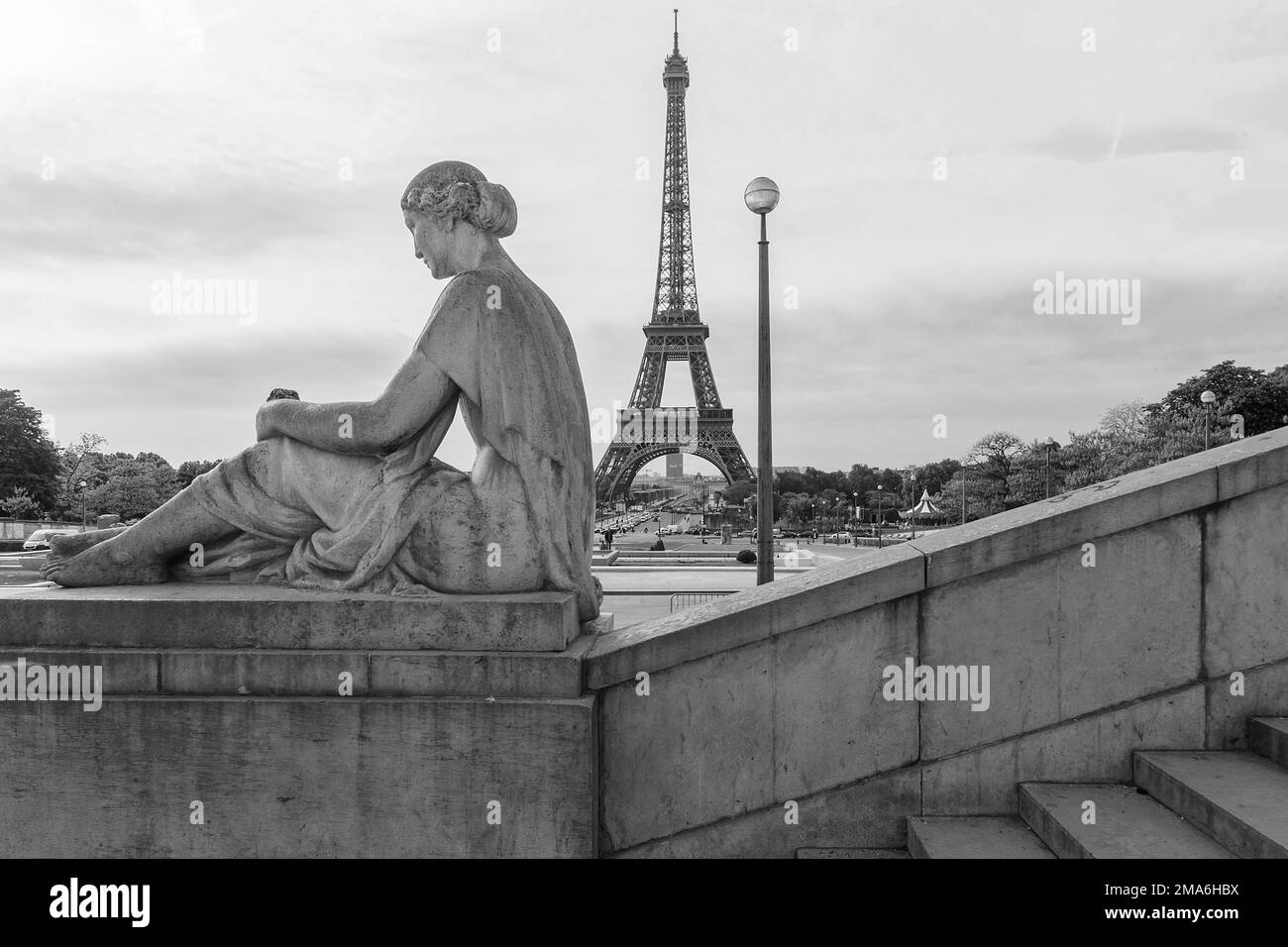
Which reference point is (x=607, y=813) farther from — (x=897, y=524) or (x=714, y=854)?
(x=897, y=524)

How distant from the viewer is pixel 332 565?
409 centimetres

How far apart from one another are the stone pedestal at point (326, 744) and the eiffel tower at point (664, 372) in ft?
176

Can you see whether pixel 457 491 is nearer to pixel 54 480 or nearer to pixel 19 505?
pixel 19 505

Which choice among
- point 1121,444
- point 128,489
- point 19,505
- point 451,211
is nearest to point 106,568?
point 451,211

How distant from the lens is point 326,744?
3596 mm

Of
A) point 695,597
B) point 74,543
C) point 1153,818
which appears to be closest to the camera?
point 1153,818

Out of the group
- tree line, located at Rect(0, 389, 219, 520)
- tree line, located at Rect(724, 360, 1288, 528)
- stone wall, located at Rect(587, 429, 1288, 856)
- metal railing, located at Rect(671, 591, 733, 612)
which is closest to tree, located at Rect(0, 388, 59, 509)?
tree line, located at Rect(0, 389, 219, 520)

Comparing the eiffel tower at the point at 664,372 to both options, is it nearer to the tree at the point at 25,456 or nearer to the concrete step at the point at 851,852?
the tree at the point at 25,456

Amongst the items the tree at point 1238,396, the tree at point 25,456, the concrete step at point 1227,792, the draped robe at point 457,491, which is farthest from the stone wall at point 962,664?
the tree at point 25,456

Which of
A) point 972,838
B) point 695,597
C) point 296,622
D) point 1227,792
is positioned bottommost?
point 695,597

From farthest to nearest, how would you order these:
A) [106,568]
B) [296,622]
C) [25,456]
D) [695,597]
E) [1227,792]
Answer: [25,456], [695,597], [106,568], [296,622], [1227,792]

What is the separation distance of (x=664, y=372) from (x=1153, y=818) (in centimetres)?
6044

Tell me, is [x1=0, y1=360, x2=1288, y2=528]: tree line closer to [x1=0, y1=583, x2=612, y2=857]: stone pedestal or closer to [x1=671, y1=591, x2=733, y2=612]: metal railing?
[x1=671, y1=591, x2=733, y2=612]: metal railing

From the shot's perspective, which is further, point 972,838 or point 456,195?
point 456,195
